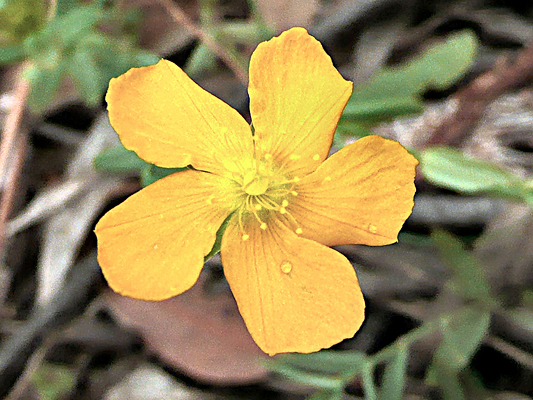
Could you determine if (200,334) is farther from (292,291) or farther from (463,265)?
(463,265)

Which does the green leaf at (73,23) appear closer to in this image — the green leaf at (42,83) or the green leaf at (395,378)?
the green leaf at (42,83)

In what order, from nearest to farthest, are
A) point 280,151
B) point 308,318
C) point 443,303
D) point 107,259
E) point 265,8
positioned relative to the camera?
point 107,259 < point 308,318 < point 280,151 < point 443,303 < point 265,8

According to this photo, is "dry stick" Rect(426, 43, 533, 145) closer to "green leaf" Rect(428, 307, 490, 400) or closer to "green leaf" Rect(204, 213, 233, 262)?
"green leaf" Rect(428, 307, 490, 400)

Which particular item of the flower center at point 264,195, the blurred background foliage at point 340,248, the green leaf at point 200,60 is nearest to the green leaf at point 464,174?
the blurred background foliage at point 340,248

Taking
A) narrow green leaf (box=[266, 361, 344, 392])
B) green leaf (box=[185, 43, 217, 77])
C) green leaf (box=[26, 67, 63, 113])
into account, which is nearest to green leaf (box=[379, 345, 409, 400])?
narrow green leaf (box=[266, 361, 344, 392])

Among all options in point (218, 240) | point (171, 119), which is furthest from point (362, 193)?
point (171, 119)

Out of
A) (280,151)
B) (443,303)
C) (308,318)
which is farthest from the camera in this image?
(443,303)

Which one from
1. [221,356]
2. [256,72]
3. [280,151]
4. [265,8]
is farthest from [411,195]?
[265,8]

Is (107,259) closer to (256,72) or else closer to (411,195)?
(256,72)
